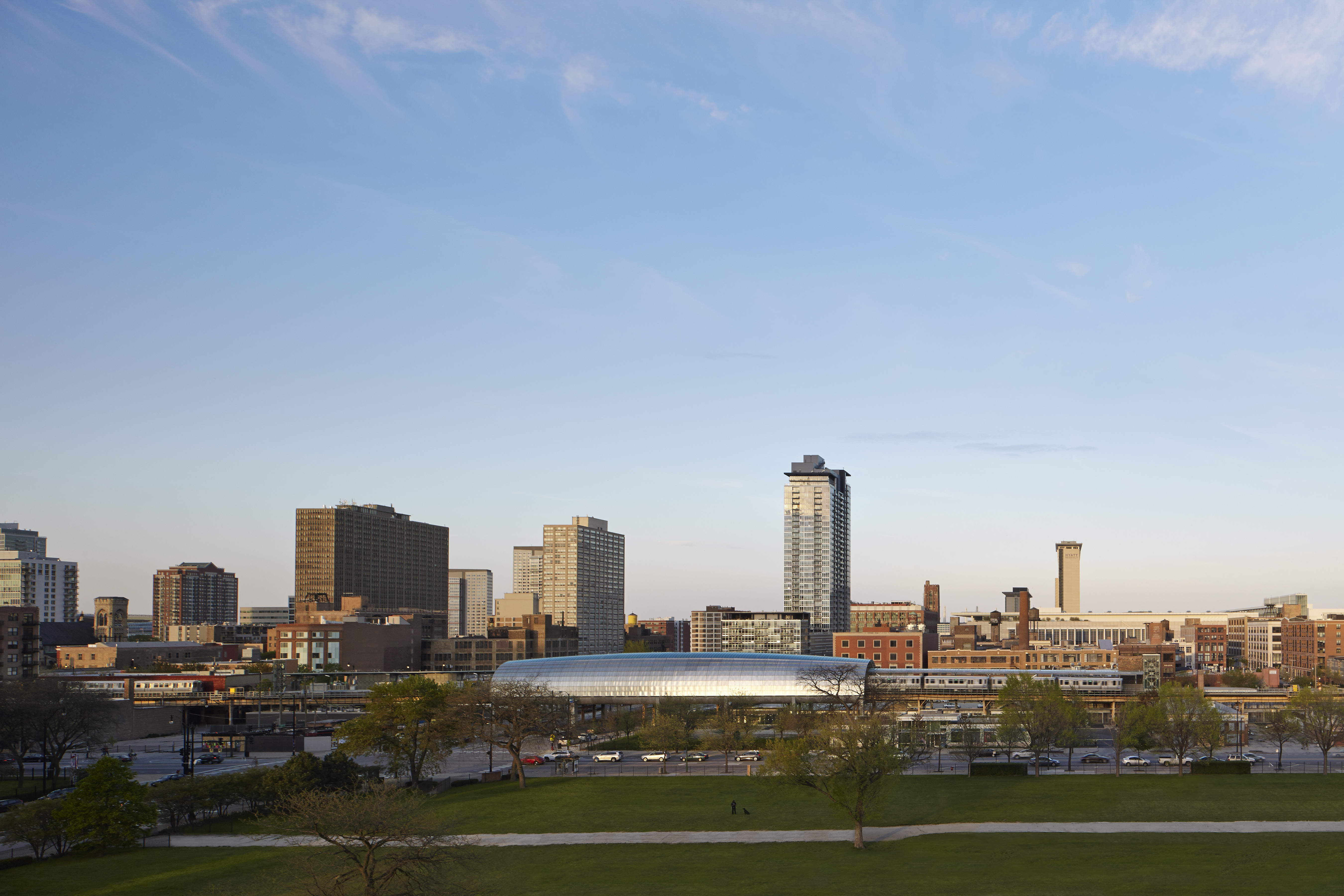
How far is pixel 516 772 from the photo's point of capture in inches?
3743

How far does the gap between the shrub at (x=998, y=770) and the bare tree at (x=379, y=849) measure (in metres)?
50.7

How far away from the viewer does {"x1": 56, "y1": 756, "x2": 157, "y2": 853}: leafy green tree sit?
2557 inches

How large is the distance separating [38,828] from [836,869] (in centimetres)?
4411

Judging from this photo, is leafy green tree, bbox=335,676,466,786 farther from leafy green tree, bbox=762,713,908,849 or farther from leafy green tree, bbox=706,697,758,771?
leafy green tree, bbox=762,713,908,849

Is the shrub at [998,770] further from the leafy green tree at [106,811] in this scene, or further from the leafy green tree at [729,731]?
the leafy green tree at [106,811]

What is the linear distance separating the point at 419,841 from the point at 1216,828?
44028 mm

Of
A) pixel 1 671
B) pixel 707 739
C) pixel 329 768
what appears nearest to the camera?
pixel 329 768

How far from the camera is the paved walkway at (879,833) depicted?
6406cm

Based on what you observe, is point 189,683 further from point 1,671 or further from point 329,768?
point 329,768

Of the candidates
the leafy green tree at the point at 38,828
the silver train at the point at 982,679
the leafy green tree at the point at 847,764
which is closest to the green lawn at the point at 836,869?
the leafy green tree at the point at 38,828

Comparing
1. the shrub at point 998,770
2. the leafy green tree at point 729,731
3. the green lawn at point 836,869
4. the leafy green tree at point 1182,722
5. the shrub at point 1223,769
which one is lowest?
the leafy green tree at point 729,731

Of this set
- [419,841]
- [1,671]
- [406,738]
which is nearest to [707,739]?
[406,738]

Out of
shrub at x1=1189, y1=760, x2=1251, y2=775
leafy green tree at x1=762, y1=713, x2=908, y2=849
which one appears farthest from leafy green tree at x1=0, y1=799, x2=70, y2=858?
shrub at x1=1189, y1=760, x2=1251, y2=775

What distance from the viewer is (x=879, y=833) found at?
218ft
